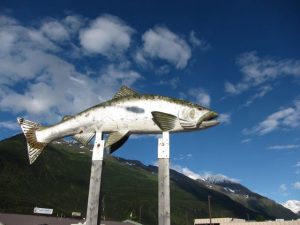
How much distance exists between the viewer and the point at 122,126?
14.3 m

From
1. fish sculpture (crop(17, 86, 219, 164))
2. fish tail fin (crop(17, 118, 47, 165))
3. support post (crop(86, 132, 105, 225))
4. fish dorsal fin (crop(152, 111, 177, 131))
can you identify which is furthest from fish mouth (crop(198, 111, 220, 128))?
fish tail fin (crop(17, 118, 47, 165))

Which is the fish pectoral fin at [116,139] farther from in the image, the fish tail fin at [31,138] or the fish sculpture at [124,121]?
the fish tail fin at [31,138]

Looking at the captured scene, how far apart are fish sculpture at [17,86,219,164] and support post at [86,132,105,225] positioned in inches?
11.7

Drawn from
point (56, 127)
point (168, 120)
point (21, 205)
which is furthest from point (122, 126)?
point (21, 205)

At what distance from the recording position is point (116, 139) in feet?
46.8

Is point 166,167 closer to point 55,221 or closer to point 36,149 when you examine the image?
point 36,149

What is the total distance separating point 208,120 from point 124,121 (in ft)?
10.6

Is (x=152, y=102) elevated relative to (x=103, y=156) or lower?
elevated

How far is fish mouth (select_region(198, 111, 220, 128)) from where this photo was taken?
1369 cm

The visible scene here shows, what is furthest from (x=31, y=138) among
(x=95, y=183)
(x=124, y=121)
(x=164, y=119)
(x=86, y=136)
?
(x=164, y=119)

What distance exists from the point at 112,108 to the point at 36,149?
368 centimetres

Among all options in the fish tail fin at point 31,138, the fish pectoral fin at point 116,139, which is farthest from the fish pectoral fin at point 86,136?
the fish tail fin at point 31,138

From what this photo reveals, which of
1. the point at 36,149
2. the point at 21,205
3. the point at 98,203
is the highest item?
the point at 21,205

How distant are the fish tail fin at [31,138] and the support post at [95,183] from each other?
2.41 m
